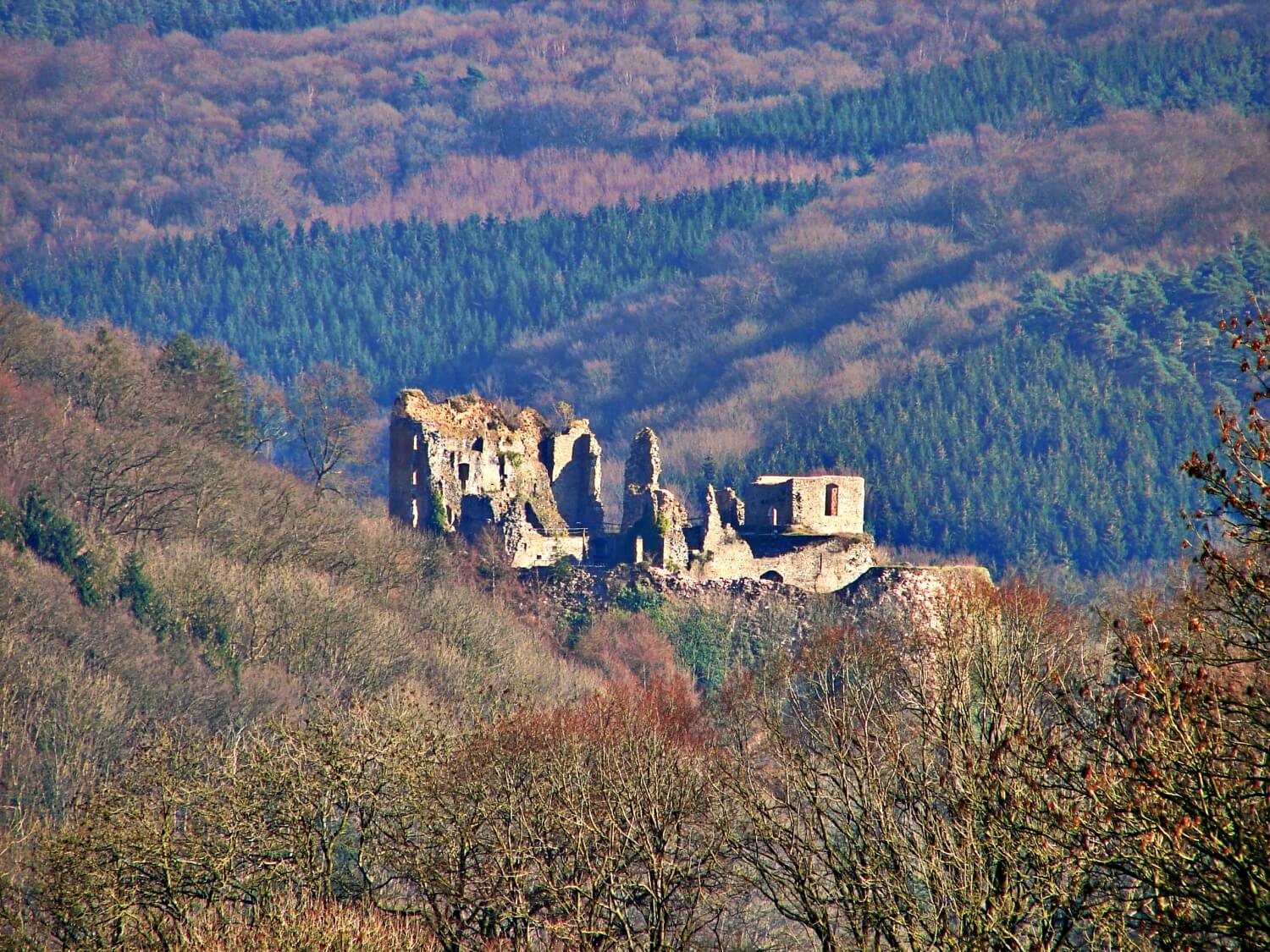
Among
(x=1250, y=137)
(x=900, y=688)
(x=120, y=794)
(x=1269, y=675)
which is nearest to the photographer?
(x=1269, y=675)

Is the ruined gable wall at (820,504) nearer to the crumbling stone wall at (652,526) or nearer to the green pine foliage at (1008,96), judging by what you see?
the crumbling stone wall at (652,526)

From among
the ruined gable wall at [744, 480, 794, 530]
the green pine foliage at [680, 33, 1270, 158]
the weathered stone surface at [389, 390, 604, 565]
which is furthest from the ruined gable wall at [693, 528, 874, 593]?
the green pine foliage at [680, 33, 1270, 158]

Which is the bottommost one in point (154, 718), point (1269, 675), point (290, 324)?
point (290, 324)

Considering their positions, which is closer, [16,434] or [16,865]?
[16,865]

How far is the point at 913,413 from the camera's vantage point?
11475 cm

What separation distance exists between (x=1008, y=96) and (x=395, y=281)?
4878cm

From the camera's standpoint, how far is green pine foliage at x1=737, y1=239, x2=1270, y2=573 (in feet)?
346

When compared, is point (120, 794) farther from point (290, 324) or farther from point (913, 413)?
point (290, 324)

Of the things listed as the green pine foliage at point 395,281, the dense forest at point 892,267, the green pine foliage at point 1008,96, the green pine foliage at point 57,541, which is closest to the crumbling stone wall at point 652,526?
the green pine foliage at point 57,541

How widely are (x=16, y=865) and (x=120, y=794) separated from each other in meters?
2.47

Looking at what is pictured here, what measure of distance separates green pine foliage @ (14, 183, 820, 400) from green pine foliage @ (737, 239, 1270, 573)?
39.0m

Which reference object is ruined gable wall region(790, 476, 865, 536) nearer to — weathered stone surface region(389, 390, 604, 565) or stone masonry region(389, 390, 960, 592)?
stone masonry region(389, 390, 960, 592)

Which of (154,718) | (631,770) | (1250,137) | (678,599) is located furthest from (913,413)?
(631,770)

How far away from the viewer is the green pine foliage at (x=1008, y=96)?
159250 millimetres
